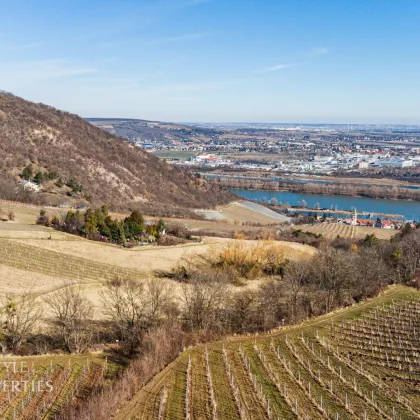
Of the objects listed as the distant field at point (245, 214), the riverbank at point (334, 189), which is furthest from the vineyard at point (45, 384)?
the riverbank at point (334, 189)

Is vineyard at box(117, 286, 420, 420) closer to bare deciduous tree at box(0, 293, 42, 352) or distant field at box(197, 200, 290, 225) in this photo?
bare deciduous tree at box(0, 293, 42, 352)

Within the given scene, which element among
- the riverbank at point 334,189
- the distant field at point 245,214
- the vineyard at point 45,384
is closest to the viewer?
the vineyard at point 45,384

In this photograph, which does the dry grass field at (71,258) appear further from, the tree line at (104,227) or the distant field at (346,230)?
the distant field at (346,230)

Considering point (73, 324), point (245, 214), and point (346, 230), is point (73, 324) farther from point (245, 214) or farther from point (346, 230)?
point (245, 214)

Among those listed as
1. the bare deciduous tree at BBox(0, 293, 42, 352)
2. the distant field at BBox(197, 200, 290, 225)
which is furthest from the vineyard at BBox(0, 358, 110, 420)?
the distant field at BBox(197, 200, 290, 225)

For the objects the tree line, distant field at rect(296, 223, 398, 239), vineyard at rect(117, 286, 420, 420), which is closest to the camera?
vineyard at rect(117, 286, 420, 420)

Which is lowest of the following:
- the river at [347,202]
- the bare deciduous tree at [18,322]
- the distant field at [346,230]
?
the river at [347,202]

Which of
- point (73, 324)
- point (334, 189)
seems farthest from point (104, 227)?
point (334, 189)
